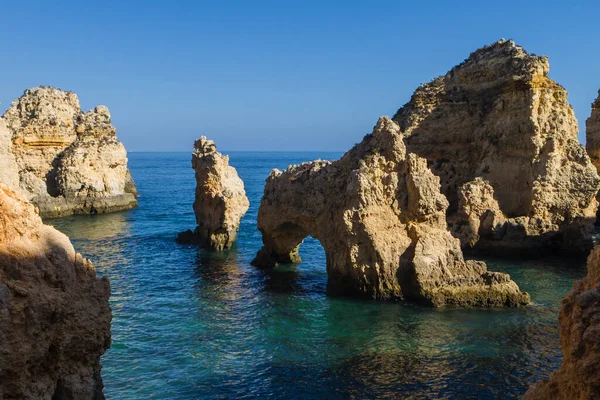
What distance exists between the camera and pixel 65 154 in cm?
5869

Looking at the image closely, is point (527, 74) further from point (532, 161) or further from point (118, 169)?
point (118, 169)

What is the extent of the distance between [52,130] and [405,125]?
37.2 meters

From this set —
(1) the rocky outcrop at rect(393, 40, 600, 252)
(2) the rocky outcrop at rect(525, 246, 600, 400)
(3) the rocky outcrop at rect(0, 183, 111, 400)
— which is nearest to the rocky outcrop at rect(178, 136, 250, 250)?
(1) the rocky outcrop at rect(393, 40, 600, 252)

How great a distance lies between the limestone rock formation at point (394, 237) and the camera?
25.4m

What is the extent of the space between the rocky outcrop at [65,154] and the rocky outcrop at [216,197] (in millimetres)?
22248

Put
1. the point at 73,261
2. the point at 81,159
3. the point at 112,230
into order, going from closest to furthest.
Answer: the point at 73,261
the point at 112,230
the point at 81,159

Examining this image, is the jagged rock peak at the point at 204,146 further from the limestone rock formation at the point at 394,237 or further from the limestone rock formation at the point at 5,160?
the limestone rock formation at the point at 5,160

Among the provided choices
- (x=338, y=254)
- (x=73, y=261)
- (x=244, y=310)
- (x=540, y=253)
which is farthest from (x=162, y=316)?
(x=540, y=253)

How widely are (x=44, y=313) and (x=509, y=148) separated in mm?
33571

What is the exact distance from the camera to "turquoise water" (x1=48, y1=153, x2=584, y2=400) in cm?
1788

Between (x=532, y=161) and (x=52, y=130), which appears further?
(x=52, y=130)

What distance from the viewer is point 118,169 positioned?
62438 mm

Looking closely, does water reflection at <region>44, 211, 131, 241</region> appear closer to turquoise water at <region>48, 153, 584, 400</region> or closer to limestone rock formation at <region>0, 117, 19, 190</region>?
turquoise water at <region>48, 153, 584, 400</region>

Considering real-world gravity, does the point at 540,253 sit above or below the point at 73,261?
below
